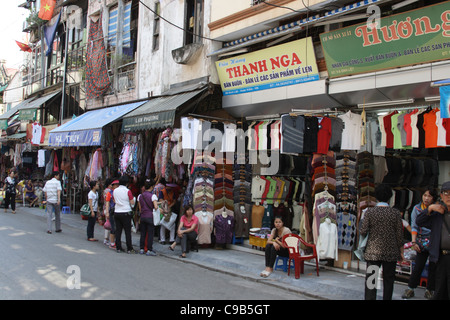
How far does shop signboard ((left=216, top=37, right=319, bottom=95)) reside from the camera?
9.68m

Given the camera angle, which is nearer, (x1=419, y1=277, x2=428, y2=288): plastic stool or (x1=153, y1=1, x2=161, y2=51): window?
(x1=419, y1=277, x2=428, y2=288): plastic stool

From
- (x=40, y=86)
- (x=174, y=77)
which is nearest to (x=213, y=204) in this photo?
(x=174, y=77)

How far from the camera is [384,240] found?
19.6ft

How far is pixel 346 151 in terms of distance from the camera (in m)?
9.15

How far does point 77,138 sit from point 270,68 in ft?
26.6

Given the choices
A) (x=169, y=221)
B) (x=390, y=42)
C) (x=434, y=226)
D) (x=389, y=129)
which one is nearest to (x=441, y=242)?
(x=434, y=226)

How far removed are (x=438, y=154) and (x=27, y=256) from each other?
885cm

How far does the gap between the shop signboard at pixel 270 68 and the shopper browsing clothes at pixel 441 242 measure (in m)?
4.58

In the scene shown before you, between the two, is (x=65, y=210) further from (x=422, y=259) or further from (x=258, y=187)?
(x=422, y=259)

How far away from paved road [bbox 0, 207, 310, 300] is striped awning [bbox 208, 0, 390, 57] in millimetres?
5406

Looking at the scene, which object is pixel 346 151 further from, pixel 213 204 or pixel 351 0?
pixel 213 204

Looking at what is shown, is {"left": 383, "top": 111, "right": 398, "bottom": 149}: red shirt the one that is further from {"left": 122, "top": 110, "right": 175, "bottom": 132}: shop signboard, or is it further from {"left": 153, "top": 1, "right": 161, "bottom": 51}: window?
{"left": 153, "top": 1, "right": 161, "bottom": 51}: window

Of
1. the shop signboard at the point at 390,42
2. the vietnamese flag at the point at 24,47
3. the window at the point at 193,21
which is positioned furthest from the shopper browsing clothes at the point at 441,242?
the vietnamese flag at the point at 24,47

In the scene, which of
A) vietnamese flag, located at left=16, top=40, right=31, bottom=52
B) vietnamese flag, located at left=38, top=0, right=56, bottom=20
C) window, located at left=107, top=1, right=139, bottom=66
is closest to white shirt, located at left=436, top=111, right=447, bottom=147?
window, located at left=107, top=1, right=139, bottom=66
